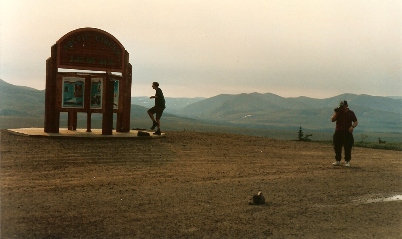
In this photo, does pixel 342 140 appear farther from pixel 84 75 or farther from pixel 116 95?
pixel 84 75

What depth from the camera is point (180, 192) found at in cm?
1004

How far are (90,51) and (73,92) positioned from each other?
4.90 ft

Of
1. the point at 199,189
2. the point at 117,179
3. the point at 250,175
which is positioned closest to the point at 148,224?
the point at 199,189

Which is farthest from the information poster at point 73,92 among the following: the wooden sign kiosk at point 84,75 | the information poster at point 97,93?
the information poster at point 97,93

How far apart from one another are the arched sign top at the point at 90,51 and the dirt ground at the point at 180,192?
8.80 feet

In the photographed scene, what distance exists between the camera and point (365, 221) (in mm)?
8219

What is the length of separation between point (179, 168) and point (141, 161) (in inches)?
48.9

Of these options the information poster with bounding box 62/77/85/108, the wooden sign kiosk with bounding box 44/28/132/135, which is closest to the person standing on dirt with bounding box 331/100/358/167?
the wooden sign kiosk with bounding box 44/28/132/135

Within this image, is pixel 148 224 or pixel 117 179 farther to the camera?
pixel 117 179

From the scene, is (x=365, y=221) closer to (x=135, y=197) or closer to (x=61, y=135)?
(x=135, y=197)

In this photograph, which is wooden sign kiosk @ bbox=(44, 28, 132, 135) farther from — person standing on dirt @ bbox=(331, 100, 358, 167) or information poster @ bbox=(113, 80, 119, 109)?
person standing on dirt @ bbox=(331, 100, 358, 167)

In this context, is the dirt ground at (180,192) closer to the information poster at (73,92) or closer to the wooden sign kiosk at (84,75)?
the wooden sign kiosk at (84,75)

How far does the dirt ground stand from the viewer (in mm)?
7383

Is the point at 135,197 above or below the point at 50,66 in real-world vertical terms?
below
